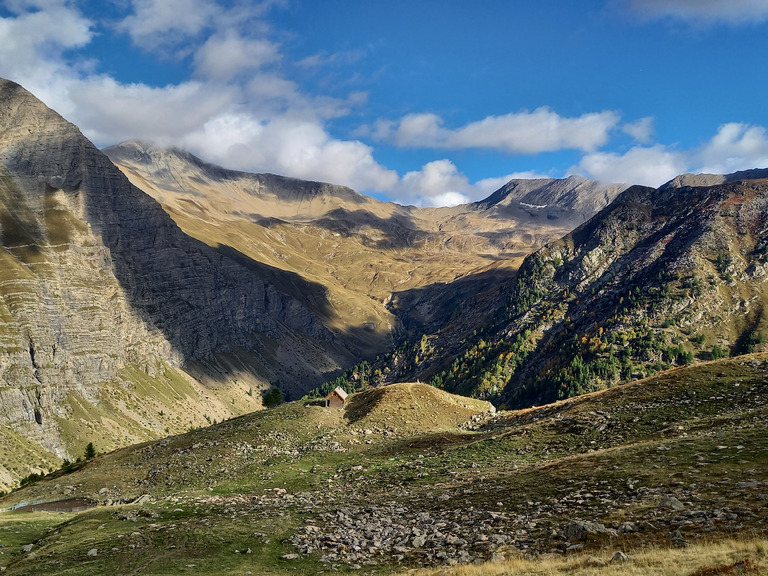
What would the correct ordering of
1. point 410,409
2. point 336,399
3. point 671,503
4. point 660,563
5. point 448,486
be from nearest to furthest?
→ point 660,563 → point 671,503 → point 448,486 → point 410,409 → point 336,399

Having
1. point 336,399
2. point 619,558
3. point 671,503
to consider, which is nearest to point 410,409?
point 336,399

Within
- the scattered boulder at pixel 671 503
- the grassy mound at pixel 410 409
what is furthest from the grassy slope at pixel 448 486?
the grassy mound at pixel 410 409

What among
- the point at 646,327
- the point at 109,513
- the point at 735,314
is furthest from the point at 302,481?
the point at 735,314

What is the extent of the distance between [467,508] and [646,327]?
18688 cm

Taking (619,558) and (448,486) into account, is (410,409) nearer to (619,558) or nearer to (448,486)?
(448,486)

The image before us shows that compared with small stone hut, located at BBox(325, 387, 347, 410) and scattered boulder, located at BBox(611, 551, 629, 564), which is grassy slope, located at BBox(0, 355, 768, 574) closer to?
scattered boulder, located at BBox(611, 551, 629, 564)

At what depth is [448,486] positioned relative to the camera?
38594 millimetres

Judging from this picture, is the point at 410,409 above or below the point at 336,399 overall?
below

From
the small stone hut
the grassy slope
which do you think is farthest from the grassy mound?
the grassy slope

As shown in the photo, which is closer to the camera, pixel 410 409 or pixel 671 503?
pixel 671 503

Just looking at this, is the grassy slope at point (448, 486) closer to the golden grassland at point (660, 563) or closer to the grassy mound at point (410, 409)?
the golden grassland at point (660, 563)

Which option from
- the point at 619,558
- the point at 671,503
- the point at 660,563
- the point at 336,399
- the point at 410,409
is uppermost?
the point at 660,563

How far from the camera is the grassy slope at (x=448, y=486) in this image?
25.6 metres

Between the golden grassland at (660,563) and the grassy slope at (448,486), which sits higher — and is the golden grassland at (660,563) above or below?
above
